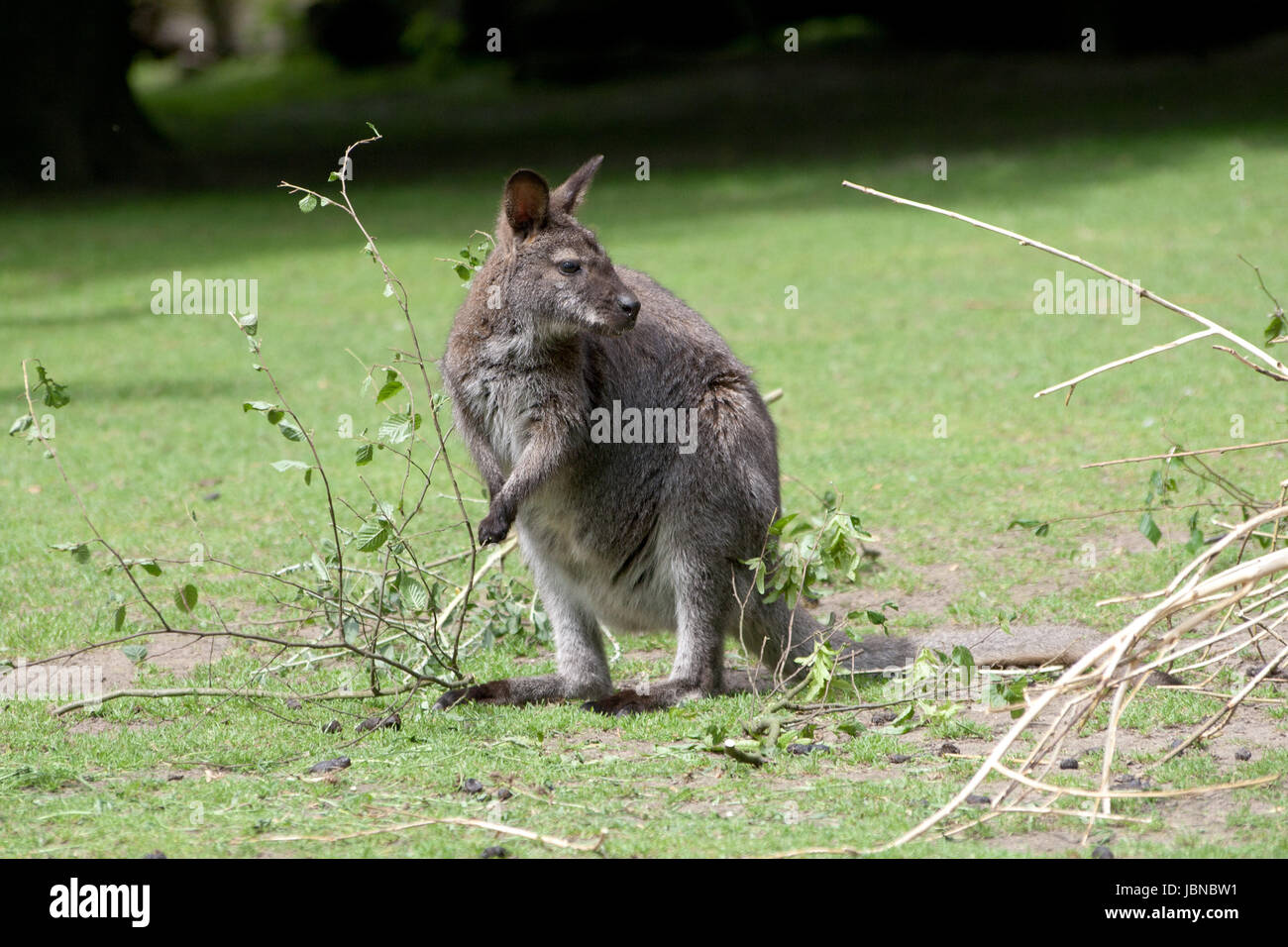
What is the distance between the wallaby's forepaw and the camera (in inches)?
188

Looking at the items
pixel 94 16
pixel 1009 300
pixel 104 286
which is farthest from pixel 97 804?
pixel 94 16

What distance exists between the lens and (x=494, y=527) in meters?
4.79

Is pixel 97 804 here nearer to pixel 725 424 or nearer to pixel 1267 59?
pixel 725 424

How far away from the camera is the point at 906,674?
4695 millimetres

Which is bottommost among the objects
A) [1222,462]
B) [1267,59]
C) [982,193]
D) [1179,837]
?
[1179,837]

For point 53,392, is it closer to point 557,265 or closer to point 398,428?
point 398,428

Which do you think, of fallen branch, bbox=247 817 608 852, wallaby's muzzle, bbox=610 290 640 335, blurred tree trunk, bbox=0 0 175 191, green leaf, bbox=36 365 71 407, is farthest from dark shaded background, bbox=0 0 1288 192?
fallen branch, bbox=247 817 608 852

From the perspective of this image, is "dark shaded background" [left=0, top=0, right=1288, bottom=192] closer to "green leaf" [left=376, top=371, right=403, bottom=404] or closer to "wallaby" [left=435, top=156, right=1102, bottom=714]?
"wallaby" [left=435, top=156, right=1102, bottom=714]

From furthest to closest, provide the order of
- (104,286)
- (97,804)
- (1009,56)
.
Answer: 1. (1009,56)
2. (104,286)
3. (97,804)

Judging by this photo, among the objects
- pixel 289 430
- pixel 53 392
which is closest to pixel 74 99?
pixel 53 392

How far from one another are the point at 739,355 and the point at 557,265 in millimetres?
5933

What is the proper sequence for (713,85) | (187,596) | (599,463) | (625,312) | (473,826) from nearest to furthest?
(473,826) → (187,596) → (625,312) → (599,463) → (713,85)

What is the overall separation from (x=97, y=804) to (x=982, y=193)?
14009mm

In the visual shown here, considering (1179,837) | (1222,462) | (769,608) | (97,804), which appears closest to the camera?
(1179,837)
